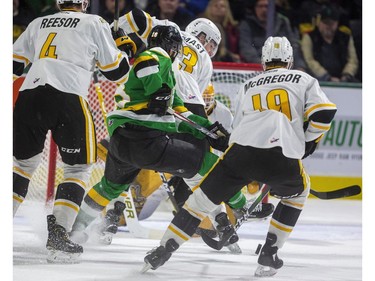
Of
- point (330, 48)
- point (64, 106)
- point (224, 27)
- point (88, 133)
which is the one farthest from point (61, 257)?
point (330, 48)

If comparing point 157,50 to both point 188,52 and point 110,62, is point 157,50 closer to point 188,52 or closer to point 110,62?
point 110,62

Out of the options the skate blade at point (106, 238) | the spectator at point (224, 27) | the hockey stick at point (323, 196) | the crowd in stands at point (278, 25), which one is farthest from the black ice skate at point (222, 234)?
the spectator at point (224, 27)

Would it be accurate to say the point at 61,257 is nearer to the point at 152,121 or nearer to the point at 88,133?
the point at 88,133

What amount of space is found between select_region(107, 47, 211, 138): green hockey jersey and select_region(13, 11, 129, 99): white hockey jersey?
19 cm

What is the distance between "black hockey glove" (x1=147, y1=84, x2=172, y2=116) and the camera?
4.04 meters

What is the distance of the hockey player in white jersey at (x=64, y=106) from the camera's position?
4098 millimetres

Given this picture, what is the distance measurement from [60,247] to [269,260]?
0.90m

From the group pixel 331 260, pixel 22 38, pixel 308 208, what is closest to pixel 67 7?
pixel 22 38

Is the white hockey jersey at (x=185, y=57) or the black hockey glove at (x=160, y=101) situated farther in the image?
the white hockey jersey at (x=185, y=57)

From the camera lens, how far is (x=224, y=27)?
8094 millimetres

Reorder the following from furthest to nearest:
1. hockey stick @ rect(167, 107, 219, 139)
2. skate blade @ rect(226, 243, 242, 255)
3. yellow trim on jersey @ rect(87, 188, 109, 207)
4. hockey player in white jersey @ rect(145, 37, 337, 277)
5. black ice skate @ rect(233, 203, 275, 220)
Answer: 1. black ice skate @ rect(233, 203, 275, 220)
2. skate blade @ rect(226, 243, 242, 255)
3. yellow trim on jersey @ rect(87, 188, 109, 207)
4. hockey stick @ rect(167, 107, 219, 139)
5. hockey player in white jersey @ rect(145, 37, 337, 277)

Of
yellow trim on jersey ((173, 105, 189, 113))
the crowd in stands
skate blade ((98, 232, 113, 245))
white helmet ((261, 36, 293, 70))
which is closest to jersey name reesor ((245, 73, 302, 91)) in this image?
white helmet ((261, 36, 293, 70))

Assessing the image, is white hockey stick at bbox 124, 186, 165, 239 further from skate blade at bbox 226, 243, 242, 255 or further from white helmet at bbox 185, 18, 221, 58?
white helmet at bbox 185, 18, 221, 58

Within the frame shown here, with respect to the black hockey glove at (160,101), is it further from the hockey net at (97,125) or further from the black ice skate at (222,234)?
the hockey net at (97,125)
